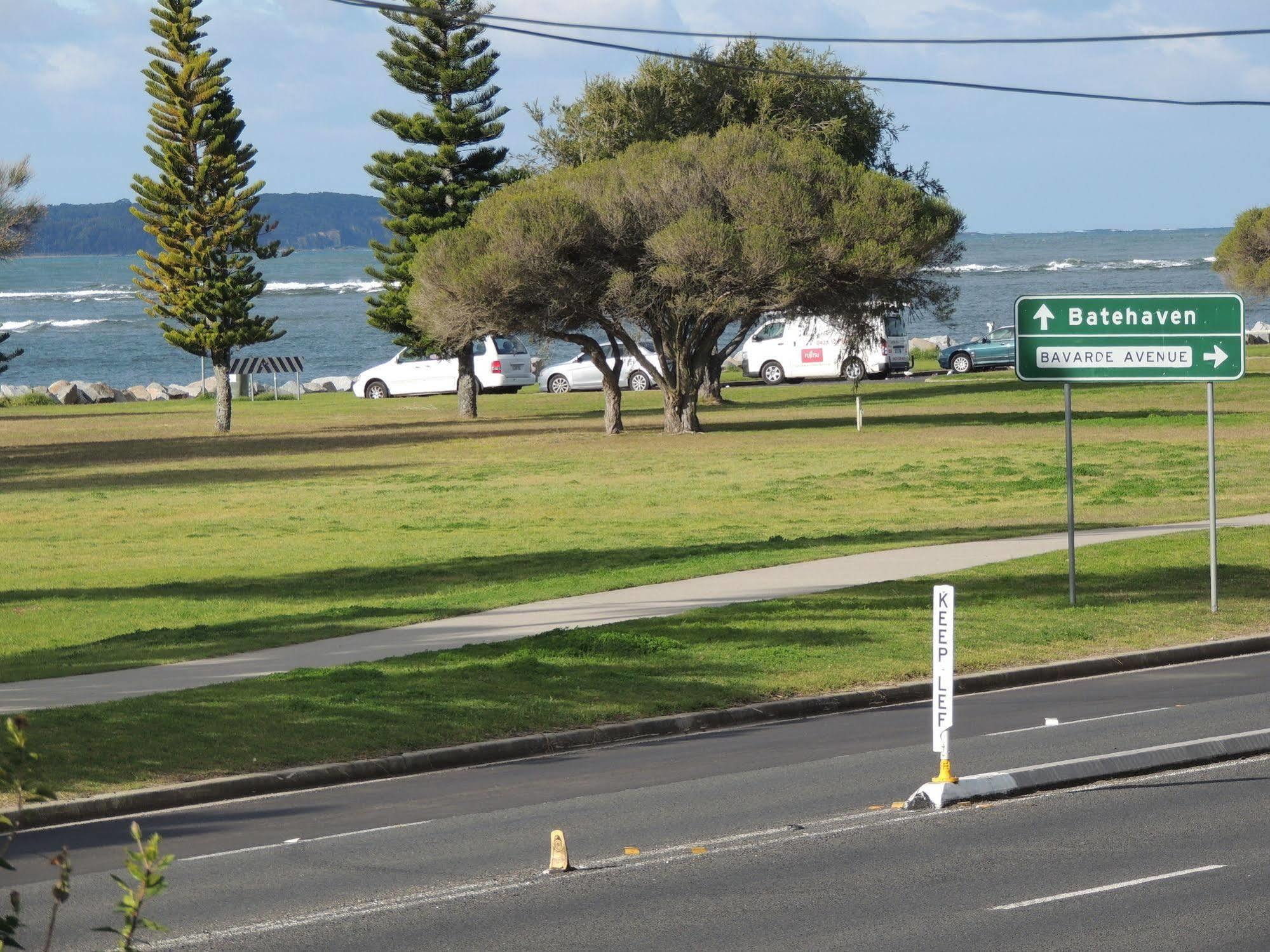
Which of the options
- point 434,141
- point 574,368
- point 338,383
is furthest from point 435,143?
point 338,383

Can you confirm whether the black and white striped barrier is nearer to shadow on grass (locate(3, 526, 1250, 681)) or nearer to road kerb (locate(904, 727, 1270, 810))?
shadow on grass (locate(3, 526, 1250, 681))

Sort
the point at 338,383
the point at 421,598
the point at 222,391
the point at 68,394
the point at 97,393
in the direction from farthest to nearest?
the point at 338,383, the point at 97,393, the point at 68,394, the point at 222,391, the point at 421,598

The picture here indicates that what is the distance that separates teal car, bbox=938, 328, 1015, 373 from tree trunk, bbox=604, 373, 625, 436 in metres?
23.0

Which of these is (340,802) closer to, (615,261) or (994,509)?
(994,509)

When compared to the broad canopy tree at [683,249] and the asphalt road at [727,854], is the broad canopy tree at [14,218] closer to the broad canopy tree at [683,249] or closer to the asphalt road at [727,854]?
the broad canopy tree at [683,249]

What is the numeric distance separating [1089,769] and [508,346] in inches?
1735

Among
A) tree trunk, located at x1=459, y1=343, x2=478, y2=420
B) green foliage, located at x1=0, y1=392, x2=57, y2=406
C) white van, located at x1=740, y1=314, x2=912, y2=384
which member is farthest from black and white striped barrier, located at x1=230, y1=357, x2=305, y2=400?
white van, located at x1=740, y1=314, x2=912, y2=384

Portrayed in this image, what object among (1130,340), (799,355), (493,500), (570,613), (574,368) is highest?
A: (799,355)

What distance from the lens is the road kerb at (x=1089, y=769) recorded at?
9.05 m

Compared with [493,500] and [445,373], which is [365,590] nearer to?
[493,500]

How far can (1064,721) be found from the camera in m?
11.4

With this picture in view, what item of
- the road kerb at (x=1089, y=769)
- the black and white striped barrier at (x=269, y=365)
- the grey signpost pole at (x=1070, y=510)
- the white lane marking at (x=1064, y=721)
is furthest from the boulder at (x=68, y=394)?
the road kerb at (x=1089, y=769)

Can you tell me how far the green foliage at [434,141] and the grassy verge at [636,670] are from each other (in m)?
29.5

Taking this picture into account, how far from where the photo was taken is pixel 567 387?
53.6m
